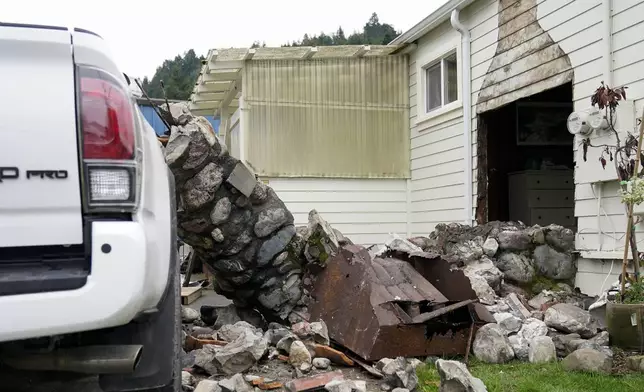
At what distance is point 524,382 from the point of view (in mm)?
3719

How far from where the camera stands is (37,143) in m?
1.60

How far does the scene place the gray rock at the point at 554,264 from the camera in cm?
636

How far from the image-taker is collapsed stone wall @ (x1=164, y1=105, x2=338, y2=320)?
4.54m

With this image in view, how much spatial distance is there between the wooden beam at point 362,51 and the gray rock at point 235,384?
692 cm

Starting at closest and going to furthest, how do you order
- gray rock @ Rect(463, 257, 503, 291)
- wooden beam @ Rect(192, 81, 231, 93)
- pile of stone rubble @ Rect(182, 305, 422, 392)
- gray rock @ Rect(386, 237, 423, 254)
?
1. pile of stone rubble @ Rect(182, 305, 422, 392)
2. gray rock @ Rect(386, 237, 423, 254)
3. gray rock @ Rect(463, 257, 503, 291)
4. wooden beam @ Rect(192, 81, 231, 93)

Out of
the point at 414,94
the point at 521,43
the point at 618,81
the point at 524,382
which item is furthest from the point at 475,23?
the point at 524,382

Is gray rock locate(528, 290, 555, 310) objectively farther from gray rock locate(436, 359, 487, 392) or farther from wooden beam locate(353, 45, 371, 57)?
wooden beam locate(353, 45, 371, 57)

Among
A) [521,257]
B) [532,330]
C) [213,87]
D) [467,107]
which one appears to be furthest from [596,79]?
[213,87]

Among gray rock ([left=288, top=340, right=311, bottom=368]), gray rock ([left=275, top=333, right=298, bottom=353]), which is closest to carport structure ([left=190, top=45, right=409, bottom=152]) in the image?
gray rock ([left=275, top=333, right=298, bottom=353])

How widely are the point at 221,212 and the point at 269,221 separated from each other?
45cm

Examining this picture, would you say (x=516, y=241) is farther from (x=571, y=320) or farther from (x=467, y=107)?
(x=467, y=107)

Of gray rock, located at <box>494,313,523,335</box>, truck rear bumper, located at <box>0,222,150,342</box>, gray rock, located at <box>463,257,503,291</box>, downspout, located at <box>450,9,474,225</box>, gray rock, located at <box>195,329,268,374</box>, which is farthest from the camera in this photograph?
downspout, located at <box>450,9,474,225</box>

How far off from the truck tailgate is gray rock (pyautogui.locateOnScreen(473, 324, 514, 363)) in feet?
11.4

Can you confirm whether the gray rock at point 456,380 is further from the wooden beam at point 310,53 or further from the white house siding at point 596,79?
the wooden beam at point 310,53
